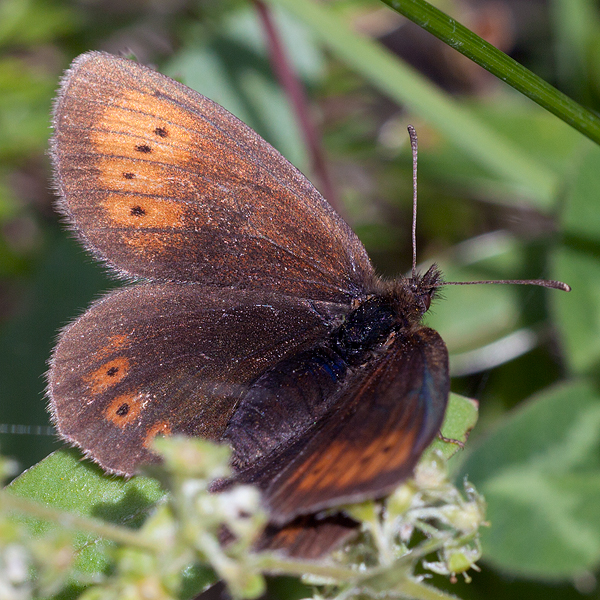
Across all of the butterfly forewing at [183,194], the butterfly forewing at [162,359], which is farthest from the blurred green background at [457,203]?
the butterfly forewing at [162,359]

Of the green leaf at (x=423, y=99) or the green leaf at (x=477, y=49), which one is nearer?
the green leaf at (x=477, y=49)

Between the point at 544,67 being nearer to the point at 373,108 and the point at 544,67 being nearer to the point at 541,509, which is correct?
the point at 373,108

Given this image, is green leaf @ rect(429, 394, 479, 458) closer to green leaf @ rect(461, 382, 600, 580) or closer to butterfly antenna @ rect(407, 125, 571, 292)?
butterfly antenna @ rect(407, 125, 571, 292)

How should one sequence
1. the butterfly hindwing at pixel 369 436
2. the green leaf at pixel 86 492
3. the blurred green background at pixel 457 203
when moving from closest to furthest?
1. the butterfly hindwing at pixel 369 436
2. the green leaf at pixel 86 492
3. the blurred green background at pixel 457 203

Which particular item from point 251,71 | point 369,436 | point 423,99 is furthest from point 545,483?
point 251,71

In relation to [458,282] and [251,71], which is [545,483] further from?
[251,71]

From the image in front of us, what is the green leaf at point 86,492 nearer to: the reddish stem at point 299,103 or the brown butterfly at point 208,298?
the brown butterfly at point 208,298

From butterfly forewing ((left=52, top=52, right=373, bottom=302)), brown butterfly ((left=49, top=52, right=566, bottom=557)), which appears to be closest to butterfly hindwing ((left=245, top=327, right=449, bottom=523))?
brown butterfly ((left=49, top=52, right=566, bottom=557))

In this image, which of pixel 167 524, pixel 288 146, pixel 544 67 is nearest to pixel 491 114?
pixel 544 67
